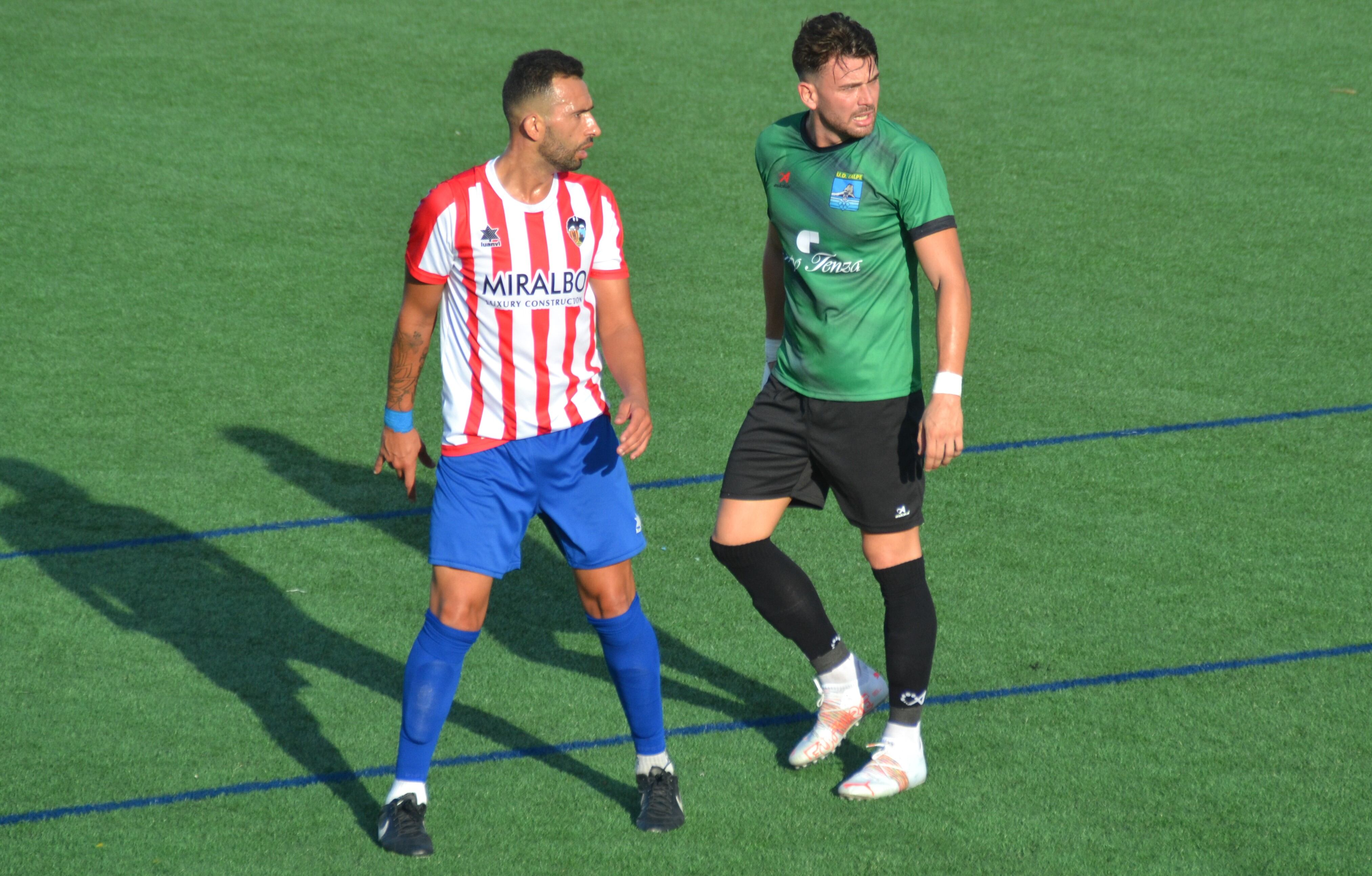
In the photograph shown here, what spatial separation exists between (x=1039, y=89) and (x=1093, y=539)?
7.14 metres

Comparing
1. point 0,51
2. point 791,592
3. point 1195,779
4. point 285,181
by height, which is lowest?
point 1195,779

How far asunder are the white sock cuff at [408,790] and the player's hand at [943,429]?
5.16ft

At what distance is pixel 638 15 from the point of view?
13.9 meters

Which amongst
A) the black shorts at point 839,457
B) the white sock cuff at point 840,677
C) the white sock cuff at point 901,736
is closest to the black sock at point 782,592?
the white sock cuff at point 840,677

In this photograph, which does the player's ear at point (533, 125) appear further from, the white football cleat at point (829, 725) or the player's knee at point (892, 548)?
the white football cleat at point (829, 725)

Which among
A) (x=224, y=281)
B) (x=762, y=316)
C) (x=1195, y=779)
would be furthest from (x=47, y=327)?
(x=1195, y=779)

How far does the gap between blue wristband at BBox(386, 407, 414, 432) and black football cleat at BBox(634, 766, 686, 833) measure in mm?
1135

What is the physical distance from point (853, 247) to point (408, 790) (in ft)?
6.12

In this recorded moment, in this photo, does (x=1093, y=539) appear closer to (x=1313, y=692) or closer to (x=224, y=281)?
(x=1313, y=692)

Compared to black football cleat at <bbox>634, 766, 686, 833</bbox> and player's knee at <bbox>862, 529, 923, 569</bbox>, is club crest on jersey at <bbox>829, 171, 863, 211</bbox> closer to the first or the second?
player's knee at <bbox>862, 529, 923, 569</bbox>

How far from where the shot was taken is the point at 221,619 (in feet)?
18.1

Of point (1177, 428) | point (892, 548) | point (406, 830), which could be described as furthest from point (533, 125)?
point (1177, 428)

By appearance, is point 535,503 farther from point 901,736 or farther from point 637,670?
point 901,736

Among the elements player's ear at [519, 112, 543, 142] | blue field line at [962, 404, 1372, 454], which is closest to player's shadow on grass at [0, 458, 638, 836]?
player's ear at [519, 112, 543, 142]
